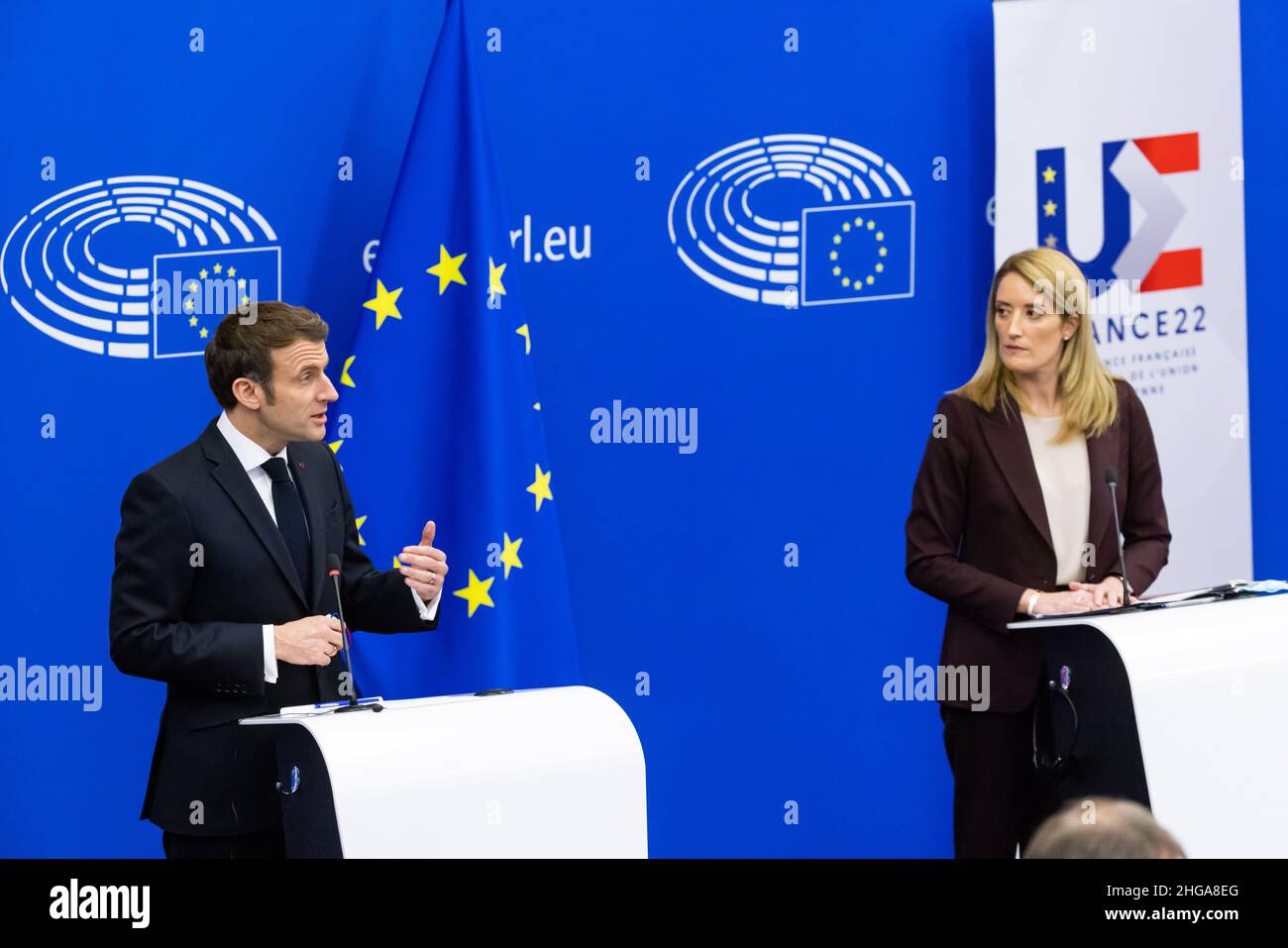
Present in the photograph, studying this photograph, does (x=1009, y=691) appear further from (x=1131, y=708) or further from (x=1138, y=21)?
(x=1138, y=21)

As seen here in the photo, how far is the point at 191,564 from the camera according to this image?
9.15 ft

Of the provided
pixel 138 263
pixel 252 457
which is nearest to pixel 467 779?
pixel 252 457

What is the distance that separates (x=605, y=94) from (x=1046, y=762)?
262 cm

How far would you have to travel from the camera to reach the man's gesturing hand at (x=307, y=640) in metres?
2.68

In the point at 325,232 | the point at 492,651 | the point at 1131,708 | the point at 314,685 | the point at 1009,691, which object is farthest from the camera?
the point at 325,232

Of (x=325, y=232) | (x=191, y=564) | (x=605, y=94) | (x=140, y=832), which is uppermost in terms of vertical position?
(x=605, y=94)

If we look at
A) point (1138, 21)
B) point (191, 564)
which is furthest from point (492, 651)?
point (1138, 21)

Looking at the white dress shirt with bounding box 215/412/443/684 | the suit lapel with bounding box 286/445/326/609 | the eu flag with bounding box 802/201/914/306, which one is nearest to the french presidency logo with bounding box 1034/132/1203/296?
the eu flag with bounding box 802/201/914/306

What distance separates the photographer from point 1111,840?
1399 millimetres

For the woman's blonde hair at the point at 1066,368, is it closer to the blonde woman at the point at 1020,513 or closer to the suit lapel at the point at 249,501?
the blonde woman at the point at 1020,513

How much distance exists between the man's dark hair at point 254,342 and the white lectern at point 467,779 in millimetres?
732

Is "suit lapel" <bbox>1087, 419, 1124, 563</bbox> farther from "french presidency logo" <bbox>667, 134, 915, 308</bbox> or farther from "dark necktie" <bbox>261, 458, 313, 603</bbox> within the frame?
"dark necktie" <bbox>261, 458, 313, 603</bbox>
